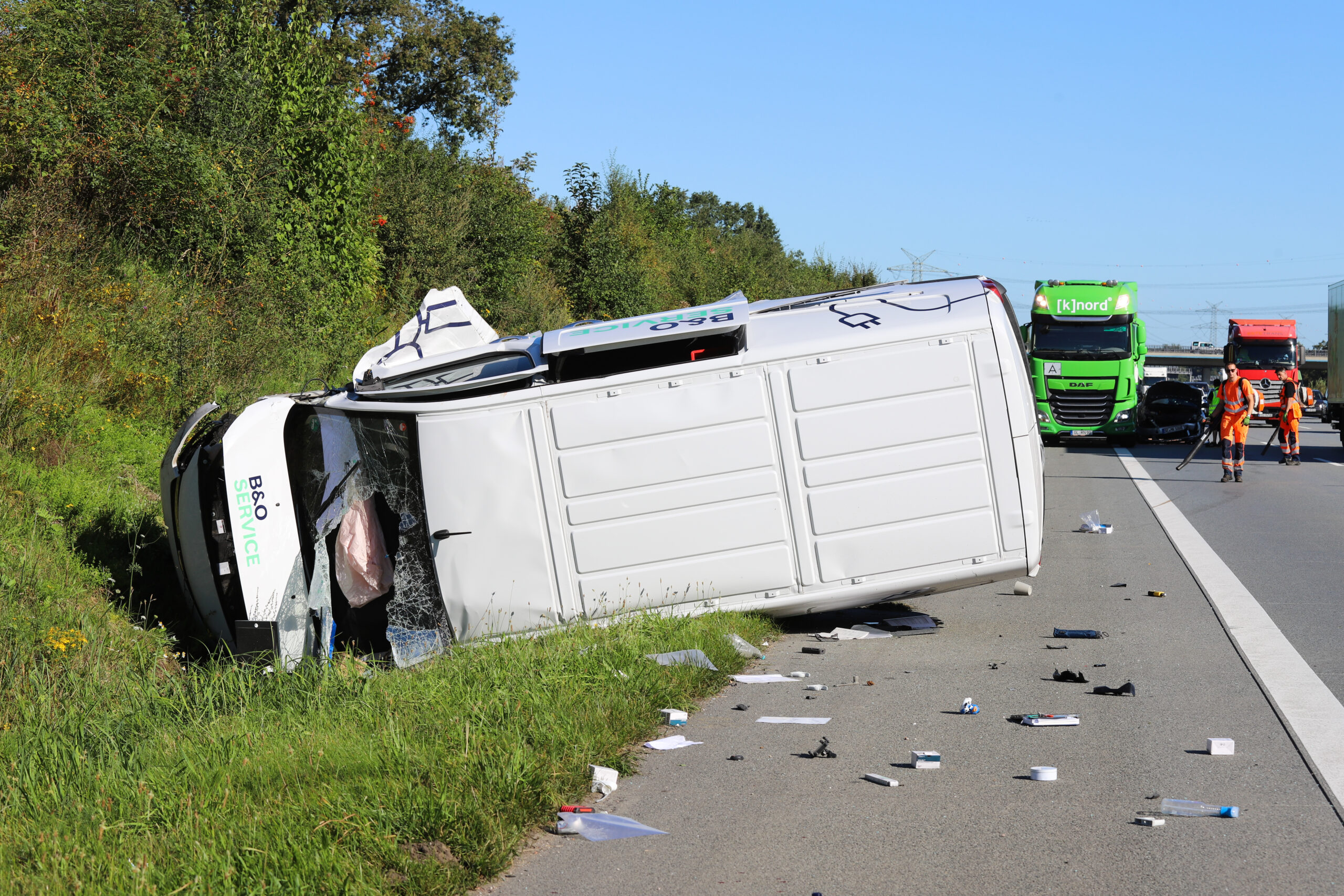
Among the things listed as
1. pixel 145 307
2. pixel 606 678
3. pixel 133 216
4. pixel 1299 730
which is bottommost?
pixel 1299 730

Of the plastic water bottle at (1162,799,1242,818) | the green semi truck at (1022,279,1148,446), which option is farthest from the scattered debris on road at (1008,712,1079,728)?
the green semi truck at (1022,279,1148,446)

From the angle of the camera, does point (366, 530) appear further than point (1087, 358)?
No

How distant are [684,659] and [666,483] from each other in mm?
1261

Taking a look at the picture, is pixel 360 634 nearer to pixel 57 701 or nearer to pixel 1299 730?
pixel 57 701

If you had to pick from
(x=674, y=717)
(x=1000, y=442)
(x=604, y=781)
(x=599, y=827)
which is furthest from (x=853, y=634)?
(x=599, y=827)

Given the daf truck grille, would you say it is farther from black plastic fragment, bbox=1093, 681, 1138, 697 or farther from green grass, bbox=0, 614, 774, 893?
black plastic fragment, bbox=1093, 681, 1138, 697

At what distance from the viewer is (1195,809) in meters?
4.32

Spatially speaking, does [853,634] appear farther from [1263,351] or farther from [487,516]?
[1263,351]

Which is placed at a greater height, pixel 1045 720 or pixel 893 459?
pixel 893 459

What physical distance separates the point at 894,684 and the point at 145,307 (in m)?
10.7

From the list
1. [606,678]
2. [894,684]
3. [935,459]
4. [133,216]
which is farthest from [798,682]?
[133,216]

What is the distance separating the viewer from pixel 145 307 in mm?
13523

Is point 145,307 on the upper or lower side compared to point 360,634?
upper

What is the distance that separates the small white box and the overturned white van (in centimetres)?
237
